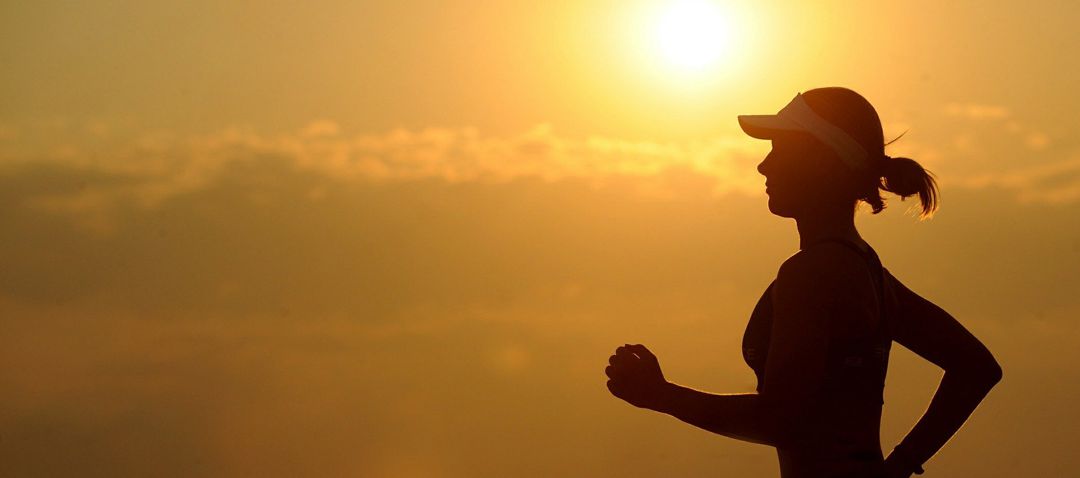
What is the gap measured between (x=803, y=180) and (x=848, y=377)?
734 millimetres

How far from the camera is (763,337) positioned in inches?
205

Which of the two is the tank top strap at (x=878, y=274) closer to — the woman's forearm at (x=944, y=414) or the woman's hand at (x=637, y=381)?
the woman's forearm at (x=944, y=414)

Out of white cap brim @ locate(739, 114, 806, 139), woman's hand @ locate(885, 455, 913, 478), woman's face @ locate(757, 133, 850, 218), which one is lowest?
woman's hand @ locate(885, 455, 913, 478)

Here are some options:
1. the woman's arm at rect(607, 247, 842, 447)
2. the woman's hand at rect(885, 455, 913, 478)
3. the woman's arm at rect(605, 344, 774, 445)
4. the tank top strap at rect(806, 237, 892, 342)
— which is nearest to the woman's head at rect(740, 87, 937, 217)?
the tank top strap at rect(806, 237, 892, 342)

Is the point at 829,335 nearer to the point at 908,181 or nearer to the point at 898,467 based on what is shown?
the point at 908,181

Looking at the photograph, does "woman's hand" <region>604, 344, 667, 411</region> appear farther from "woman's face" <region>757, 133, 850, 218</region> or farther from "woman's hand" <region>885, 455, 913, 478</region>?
"woman's hand" <region>885, 455, 913, 478</region>

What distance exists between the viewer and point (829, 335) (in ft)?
15.9

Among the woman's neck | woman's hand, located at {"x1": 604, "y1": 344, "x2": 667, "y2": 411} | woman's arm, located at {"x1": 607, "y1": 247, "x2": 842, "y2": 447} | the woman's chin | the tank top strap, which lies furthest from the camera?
the woman's chin

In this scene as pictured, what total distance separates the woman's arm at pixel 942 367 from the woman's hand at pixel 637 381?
122 centimetres

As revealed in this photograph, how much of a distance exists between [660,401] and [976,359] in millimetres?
1524

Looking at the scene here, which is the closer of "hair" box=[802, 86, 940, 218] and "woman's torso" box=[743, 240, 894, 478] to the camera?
"woman's torso" box=[743, 240, 894, 478]

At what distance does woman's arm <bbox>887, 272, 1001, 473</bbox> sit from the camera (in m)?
5.70

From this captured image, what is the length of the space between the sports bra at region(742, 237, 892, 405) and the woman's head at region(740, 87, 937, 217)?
26cm

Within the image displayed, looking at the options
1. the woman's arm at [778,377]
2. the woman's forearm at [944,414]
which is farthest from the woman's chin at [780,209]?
the woman's forearm at [944,414]
